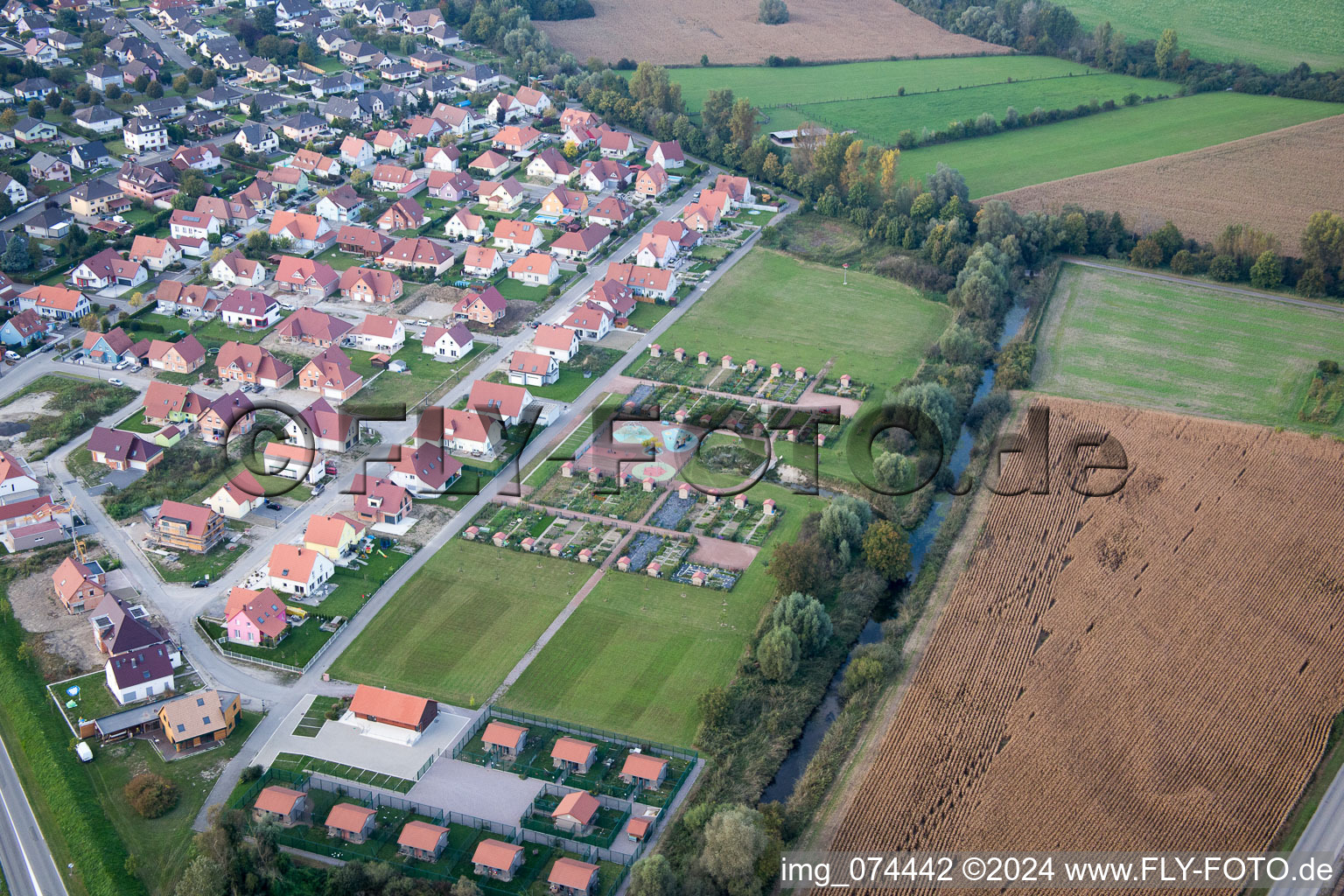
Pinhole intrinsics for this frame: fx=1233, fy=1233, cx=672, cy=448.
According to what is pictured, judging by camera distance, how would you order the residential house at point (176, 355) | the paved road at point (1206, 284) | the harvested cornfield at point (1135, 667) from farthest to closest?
1. the paved road at point (1206, 284)
2. the residential house at point (176, 355)
3. the harvested cornfield at point (1135, 667)

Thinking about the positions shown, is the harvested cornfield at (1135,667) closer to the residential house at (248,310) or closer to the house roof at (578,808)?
the house roof at (578,808)

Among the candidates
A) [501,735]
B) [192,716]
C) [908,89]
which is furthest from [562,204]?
[192,716]

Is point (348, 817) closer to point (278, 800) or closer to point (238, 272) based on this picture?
point (278, 800)

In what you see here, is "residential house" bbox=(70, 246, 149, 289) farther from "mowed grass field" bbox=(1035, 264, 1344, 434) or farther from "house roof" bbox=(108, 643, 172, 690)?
"mowed grass field" bbox=(1035, 264, 1344, 434)

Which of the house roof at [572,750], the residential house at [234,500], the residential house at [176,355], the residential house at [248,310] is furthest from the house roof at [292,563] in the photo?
the residential house at [248,310]

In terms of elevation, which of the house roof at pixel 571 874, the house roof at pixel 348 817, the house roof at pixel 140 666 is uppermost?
the house roof at pixel 571 874

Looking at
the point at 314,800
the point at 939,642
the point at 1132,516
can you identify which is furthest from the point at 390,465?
the point at 1132,516
